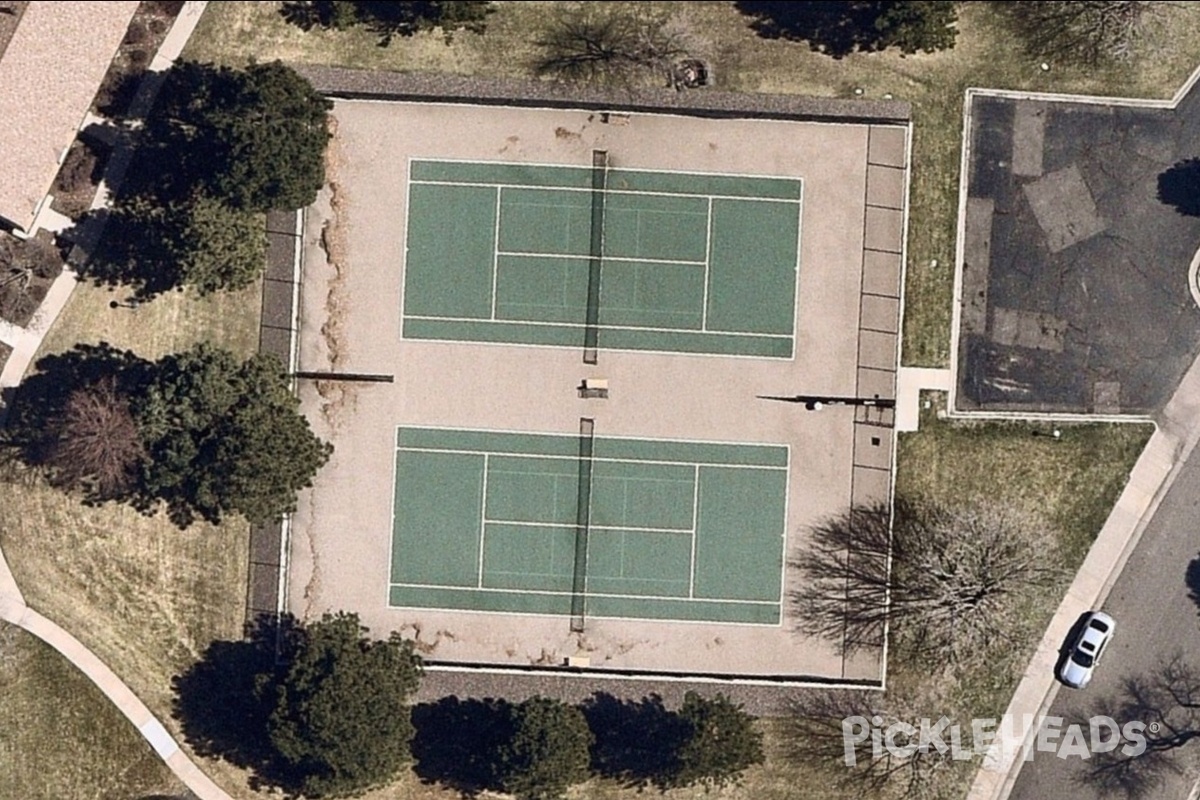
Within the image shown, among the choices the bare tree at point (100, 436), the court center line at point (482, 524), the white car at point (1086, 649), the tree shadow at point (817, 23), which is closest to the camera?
the bare tree at point (100, 436)

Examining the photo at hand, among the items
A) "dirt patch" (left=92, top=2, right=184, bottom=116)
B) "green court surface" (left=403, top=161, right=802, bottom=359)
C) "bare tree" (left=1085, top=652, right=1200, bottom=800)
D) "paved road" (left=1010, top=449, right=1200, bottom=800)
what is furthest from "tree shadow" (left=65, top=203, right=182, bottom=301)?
"bare tree" (left=1085, top=652, right=1200, bottom=800)

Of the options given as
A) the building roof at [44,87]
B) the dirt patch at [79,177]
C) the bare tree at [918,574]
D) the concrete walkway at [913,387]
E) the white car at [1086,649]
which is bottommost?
the white car at [1086,649]

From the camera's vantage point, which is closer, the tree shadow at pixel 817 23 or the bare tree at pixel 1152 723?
→ the bare tree at pixel 1152 723

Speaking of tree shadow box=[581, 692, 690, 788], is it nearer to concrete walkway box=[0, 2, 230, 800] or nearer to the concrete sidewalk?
the concrete sidewalk

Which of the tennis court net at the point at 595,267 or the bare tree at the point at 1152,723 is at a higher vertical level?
the tennis court net at the point at 595,267

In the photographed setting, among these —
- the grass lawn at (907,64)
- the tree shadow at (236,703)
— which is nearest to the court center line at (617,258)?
the grass lawn at (907,64)

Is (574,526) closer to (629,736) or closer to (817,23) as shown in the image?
(629,736)

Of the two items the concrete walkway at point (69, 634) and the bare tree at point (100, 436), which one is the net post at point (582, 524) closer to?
the concrete walkway at point (69, 634)

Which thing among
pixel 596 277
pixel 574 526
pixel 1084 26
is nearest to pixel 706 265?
pixel 596 277
